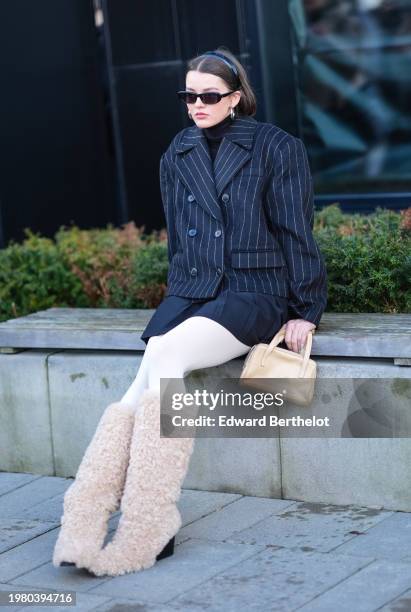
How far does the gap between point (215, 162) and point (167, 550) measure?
5.12ft

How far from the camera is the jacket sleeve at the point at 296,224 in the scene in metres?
4.69

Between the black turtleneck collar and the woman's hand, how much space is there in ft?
2.69

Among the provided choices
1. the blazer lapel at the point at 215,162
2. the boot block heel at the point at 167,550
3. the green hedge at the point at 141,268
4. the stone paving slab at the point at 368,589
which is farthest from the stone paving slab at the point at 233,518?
the blazer lapel at the point at 215,162

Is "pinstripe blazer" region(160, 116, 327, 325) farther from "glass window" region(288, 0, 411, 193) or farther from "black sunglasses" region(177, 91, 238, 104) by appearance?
"glass window" region(288, 0, 411, 193)

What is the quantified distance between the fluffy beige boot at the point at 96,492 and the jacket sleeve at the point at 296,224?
0.85 metres

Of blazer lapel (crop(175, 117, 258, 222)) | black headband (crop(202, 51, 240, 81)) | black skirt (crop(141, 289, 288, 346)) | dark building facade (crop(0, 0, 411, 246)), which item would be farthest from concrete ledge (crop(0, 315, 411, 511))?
dark building facade (crop(0, 0, 411, 246))

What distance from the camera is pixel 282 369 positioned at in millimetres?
4586

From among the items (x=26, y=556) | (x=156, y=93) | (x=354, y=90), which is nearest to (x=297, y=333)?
(x=26, y=556)

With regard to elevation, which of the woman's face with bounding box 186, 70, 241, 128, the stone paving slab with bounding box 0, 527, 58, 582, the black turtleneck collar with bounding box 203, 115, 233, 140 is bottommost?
the stone paving slab with bounding box 0, 527, 58, 582

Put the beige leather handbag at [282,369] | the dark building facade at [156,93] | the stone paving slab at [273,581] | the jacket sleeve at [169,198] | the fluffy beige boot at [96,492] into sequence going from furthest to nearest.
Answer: the dark building facade at [156,93]
the jacket sleeve at [169,198]
the beige leather handbag at [282,369]
the fluffy beige boot at [96,492]
the stone paving slab at [273,581]

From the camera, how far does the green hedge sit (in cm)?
538

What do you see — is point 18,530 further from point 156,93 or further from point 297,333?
point 156,93

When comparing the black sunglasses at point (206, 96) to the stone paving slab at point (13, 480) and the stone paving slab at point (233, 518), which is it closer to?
the stone paving slab at point (233, 518)

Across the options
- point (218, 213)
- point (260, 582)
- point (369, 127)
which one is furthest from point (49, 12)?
point (260, 582)
